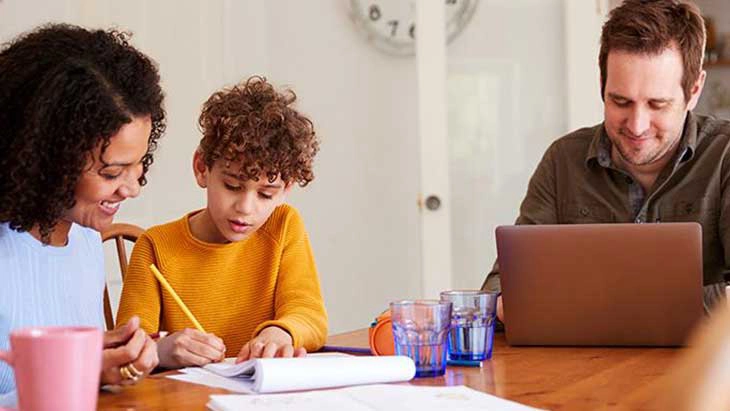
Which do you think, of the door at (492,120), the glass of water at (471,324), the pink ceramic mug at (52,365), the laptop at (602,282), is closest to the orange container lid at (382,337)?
the glass of water at (471,324)

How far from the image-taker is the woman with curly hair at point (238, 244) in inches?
65.9

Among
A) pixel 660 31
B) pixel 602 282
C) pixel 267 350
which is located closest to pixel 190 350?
pixel 267 350

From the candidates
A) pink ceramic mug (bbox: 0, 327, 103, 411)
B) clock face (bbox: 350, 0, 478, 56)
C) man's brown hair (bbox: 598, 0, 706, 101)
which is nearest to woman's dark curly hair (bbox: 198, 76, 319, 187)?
man's brown hair (bbox: 598, 0, 706, 101)

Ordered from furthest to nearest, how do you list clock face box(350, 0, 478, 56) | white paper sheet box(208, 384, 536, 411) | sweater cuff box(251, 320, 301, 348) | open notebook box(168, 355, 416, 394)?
clock face box(350, 0, 478, 56) → sweater cuff box(251, 320, 301, 348) → open notebook box(168, 355, 416, 394) → white paper sheet box(208, 384, 536, 411)

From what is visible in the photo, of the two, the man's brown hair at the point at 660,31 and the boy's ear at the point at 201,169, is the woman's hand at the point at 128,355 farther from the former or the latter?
the man's brown hair at the point at 660,31

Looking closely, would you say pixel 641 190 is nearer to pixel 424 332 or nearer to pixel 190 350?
pixel 424 332

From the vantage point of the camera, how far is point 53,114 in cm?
128

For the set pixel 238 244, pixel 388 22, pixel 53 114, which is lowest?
pixel 238 244

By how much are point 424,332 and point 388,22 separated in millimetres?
2854

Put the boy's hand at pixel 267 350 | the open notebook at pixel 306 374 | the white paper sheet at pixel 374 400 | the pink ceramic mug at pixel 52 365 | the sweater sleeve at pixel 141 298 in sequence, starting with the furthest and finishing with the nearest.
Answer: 1. the sweater sleeve at pixel 141 298
2. the boy's hand at pixel 267 350
3. the open notebook at pixel 306 374
4. the white paper sheet at pixel 374 400
5. the pink ceramic mug at pixel 52 365

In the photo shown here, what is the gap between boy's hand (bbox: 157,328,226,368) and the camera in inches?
52.9

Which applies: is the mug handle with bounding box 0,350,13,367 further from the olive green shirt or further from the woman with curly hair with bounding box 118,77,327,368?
the olive green shirt

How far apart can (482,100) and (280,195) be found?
1.96 meters

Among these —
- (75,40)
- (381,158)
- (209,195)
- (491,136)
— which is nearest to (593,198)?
(209,195)
